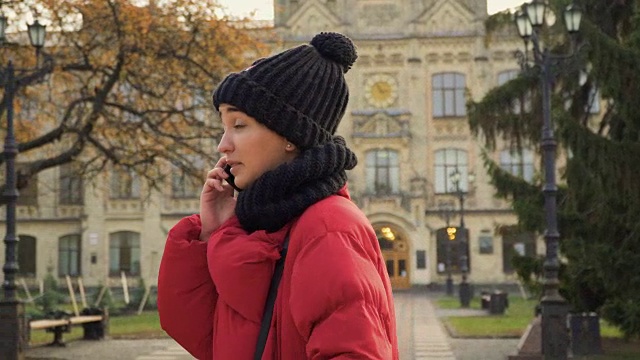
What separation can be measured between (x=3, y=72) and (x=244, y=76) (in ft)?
55.9

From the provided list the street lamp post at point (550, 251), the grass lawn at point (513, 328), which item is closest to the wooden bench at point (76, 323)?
the grass lawn at point (513, 328)

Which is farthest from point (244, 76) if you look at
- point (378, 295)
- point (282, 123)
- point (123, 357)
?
point (123, 357)

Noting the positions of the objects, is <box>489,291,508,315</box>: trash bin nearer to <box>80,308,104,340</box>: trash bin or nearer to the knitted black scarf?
<box>80,308,104,340</box>: trash bin

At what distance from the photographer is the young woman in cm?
253

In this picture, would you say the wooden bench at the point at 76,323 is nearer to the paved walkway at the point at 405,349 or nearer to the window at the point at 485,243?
the paved walkway at the point at 405,349

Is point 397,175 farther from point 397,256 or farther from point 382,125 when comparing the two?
point 397,256

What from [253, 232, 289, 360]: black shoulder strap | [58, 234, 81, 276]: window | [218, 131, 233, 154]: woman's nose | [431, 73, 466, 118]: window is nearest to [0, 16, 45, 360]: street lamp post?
[218, 131, 233, 154]: woman's nose

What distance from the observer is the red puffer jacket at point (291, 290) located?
2.51m

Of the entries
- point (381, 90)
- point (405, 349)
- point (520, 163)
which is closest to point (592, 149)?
point (405, 349)

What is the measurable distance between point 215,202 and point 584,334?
55.8 ft

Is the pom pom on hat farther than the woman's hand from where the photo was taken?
No

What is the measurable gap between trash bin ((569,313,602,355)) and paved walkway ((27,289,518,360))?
1322 mm

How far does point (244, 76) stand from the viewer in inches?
116

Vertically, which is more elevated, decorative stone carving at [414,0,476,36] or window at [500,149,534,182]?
decorative stone carving at [414,0,476,36]
